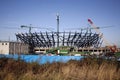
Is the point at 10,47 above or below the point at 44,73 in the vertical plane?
above

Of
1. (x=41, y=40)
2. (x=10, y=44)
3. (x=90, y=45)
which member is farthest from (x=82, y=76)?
(x=90, y=45)

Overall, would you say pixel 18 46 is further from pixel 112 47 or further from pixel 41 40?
pixel 112 47

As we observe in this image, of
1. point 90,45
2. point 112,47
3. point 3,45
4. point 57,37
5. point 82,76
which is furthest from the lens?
point 90,45

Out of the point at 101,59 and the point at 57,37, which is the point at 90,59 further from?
the point at 57,37

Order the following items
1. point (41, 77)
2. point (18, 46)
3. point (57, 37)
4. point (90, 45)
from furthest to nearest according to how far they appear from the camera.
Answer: point (90, 45) < point (57, 37) < point (18, 46) < point (41, 77)

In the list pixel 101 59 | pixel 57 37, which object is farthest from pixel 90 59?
pixel 57 37

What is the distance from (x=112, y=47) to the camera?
6431 centimetres

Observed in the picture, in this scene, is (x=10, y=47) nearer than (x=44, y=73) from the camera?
No

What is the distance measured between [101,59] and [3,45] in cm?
3329

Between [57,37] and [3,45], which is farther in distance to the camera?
[57,37]

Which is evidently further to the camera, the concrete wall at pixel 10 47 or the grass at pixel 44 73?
the concrete wall at pixel 10 47

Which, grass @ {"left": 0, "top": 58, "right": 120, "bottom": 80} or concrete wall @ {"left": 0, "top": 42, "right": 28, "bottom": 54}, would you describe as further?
concrete wall @ {"left": 0, "top": 42, "right": 28, "bottom": 54}

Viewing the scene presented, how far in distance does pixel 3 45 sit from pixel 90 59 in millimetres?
32831

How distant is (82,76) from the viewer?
11.2 meters
